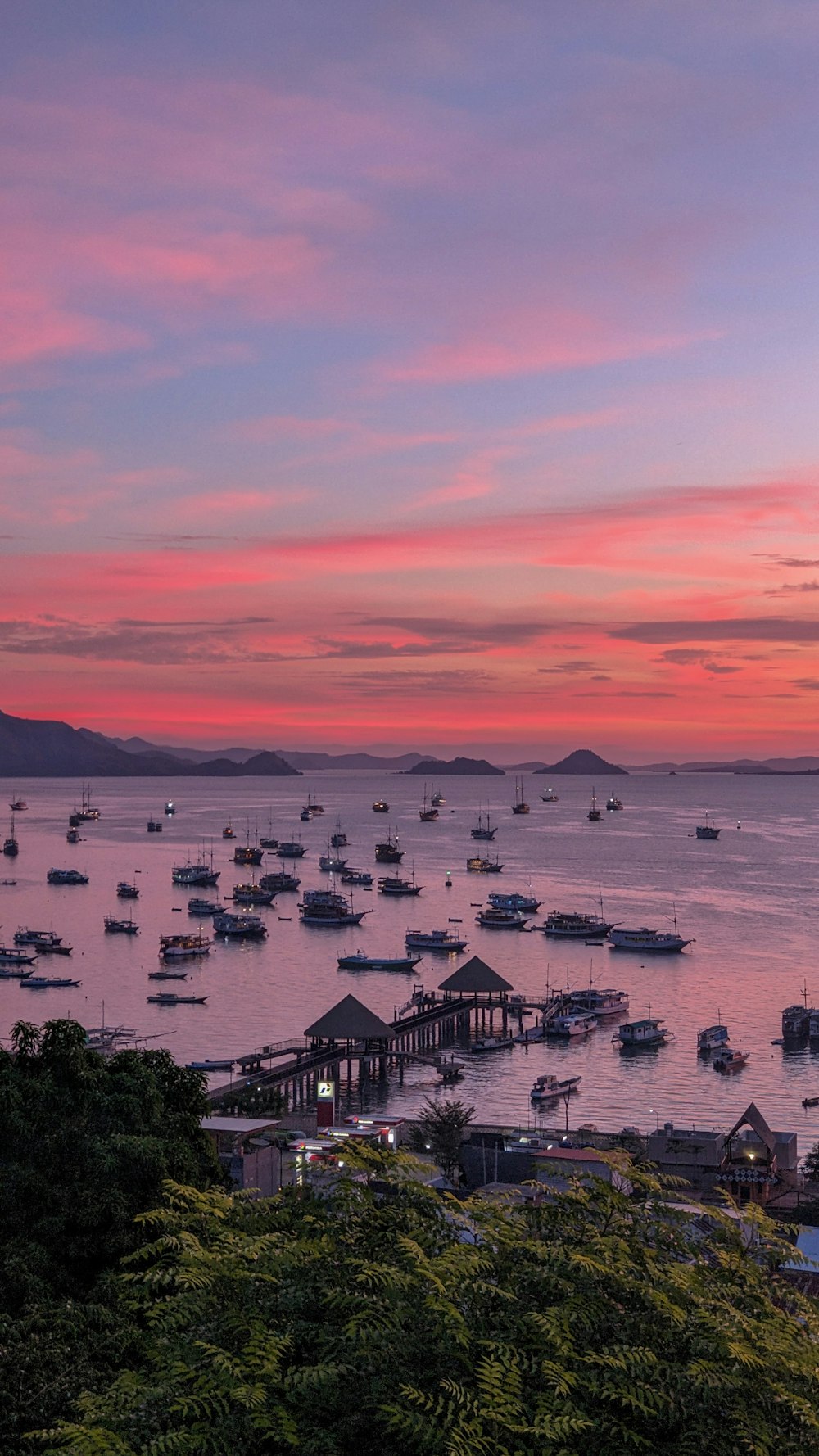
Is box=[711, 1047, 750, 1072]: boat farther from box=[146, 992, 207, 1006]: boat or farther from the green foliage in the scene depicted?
the green foliage

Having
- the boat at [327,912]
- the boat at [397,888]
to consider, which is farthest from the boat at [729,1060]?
the boat at [397,888]

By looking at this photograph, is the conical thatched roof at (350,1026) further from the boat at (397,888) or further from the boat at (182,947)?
the boat at (397,888)

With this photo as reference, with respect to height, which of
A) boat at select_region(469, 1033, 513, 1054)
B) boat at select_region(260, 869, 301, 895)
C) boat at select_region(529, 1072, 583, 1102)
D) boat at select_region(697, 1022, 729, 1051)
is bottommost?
boat at select_region(469, 1033, 513, 1054)

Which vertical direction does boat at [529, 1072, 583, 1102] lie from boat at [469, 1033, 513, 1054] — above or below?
above

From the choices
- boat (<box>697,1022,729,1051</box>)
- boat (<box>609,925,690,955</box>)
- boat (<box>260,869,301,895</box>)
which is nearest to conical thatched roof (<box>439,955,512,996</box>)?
boat (<box>697,1022,729,1051</box>)

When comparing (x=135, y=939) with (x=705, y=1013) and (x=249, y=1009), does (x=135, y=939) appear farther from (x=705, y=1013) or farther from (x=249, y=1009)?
(x=705, y=1013)

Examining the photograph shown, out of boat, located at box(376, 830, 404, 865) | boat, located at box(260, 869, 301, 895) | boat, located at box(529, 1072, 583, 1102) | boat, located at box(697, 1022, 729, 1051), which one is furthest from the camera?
boat, located at box(376, 830, 404, 865)

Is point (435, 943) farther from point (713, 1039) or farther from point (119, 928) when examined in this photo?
point (713, 1039)
